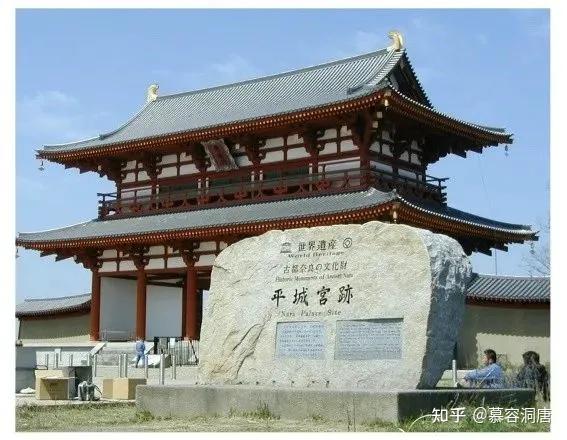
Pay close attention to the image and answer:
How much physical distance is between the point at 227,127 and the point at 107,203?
6.64 metres

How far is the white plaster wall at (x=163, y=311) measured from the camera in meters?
32.3

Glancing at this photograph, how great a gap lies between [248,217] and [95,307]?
782 cm

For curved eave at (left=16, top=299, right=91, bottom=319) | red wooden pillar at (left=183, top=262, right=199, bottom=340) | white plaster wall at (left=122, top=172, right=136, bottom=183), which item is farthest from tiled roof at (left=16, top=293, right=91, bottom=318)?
red wooden pillar at (left=183, top=262, right=199, bottom=340)

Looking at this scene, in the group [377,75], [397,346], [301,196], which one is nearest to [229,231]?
[301,196]

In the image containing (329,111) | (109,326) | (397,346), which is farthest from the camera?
(109,326)

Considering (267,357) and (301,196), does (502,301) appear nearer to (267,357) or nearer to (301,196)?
(301,196)

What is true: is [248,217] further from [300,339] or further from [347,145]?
[300,339]

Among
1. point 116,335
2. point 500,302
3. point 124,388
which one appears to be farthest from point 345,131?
point 124,388

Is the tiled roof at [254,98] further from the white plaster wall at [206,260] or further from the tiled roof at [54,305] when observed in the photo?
the tiled roof at [54,305]

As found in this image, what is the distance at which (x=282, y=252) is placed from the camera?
13430 millimetres

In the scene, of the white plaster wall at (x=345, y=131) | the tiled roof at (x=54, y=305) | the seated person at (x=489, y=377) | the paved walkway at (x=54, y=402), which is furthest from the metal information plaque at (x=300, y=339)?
the tiled roof at (x=54, y=305)

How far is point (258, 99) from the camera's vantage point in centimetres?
3275

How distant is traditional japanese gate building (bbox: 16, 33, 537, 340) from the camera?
26656 mm

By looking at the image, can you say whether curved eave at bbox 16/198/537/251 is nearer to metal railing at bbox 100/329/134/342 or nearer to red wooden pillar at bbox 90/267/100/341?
red wooden pillar at bbox 90/267/100/341
